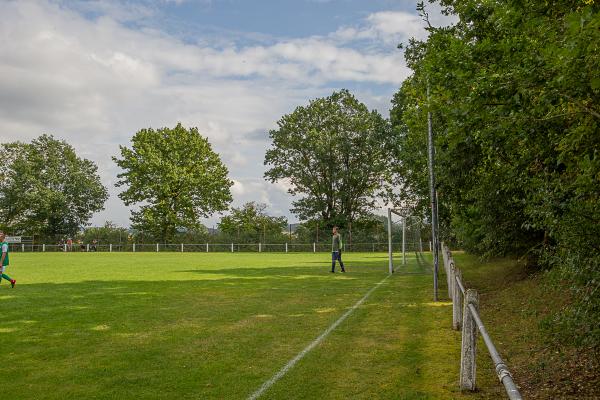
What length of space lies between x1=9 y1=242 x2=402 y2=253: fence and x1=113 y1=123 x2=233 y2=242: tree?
2465 mm

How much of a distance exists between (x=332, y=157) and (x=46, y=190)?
37188mm

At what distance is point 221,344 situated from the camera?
8.57 m

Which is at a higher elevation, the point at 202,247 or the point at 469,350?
the point at 202,247

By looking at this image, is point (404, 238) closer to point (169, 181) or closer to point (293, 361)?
point (293, 361)

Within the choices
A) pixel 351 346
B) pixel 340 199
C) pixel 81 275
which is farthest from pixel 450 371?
pixel 340 199

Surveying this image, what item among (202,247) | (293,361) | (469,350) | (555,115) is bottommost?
(293,361)

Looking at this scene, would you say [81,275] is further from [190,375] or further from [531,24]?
[531,24]

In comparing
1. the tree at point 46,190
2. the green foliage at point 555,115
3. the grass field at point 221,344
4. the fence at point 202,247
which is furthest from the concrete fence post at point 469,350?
the tree at point 46,190

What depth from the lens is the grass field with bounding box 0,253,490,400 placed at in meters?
6.23

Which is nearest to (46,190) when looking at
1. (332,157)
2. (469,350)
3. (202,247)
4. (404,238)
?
(202,247)

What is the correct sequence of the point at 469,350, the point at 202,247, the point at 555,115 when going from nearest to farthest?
1. the point at 469,350
2. the point at 555,115
3. the point at 202,247

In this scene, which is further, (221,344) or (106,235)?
(106,235)

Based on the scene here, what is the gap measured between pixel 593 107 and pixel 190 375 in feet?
18.8

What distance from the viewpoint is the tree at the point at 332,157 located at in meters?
61.3
